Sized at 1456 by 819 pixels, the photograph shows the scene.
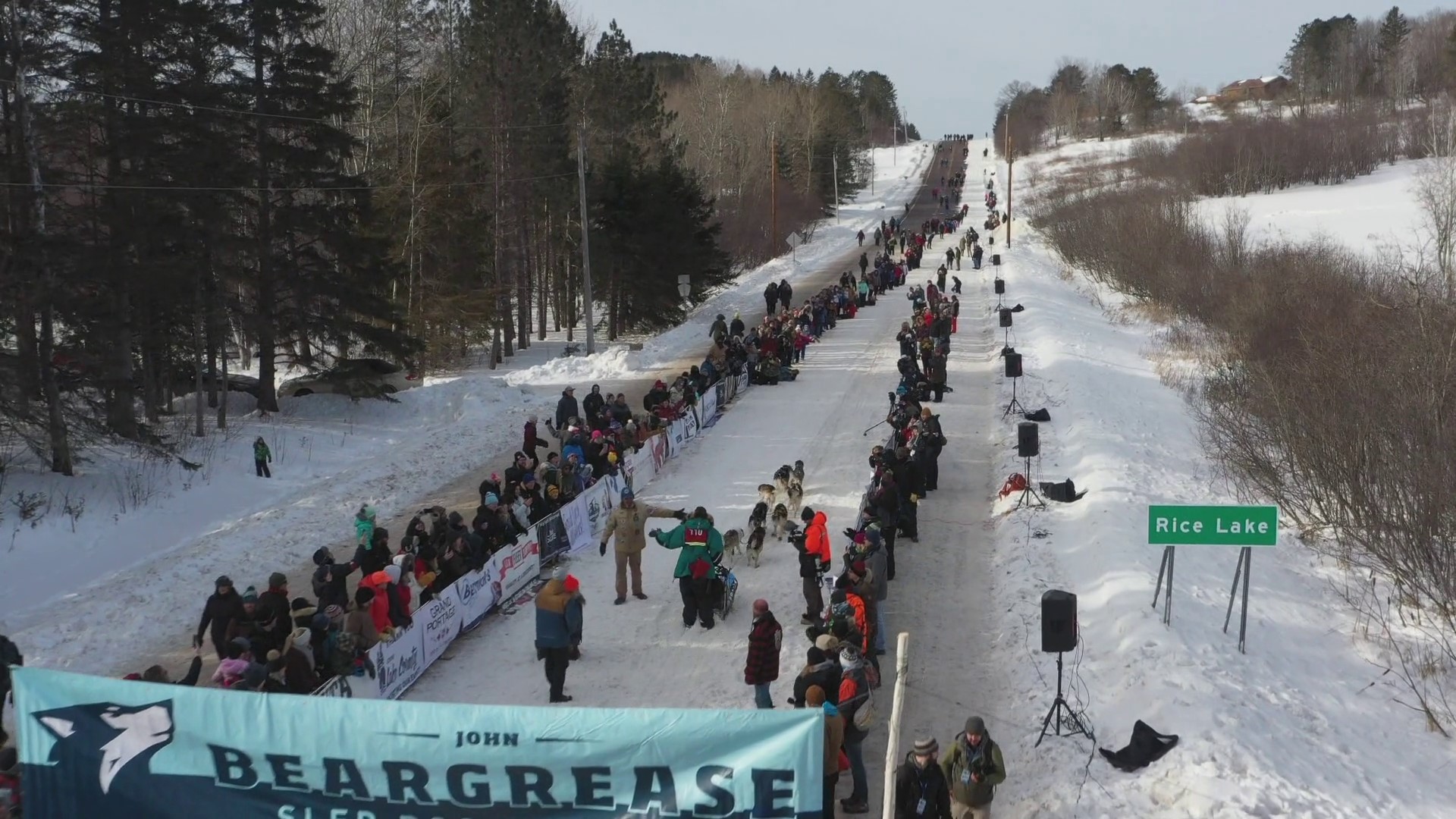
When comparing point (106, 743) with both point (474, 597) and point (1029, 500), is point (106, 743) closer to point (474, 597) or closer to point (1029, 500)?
point (474, 597)

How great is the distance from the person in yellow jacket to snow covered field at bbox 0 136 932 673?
18.5 ft

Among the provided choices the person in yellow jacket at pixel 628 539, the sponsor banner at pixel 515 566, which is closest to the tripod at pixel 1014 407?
the person in yellow jacket at pixel 628 539

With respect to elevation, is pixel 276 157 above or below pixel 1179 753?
above

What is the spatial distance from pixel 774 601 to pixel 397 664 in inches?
202

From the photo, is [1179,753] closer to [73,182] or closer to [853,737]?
[853,737]

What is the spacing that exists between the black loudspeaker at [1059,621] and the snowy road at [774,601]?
5.47ft

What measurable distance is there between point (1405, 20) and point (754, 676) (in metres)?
155

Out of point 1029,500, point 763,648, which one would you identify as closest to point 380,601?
point 763,648

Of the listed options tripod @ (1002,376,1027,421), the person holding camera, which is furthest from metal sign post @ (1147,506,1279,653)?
tripod @ (1002,376,1027,421)

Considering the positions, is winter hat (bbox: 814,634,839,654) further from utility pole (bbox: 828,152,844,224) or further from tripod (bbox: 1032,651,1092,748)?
utility pole (bbox: 828,152,844,224)

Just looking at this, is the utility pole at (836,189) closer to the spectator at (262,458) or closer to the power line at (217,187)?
the power line at (217,187)

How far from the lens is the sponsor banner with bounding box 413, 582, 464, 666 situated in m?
12.7

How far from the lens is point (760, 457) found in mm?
21938

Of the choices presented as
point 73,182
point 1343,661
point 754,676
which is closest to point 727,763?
point 754,676
